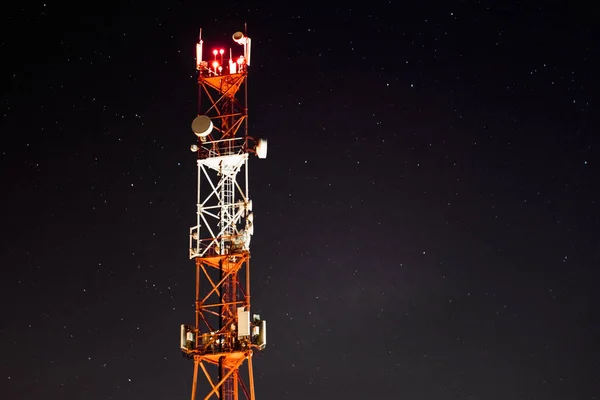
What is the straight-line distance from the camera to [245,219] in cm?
4609

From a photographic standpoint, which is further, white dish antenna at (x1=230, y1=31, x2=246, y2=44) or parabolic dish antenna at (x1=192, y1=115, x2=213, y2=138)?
white dish antenna at (x1=230, y1=31, x2=246, y2=44)

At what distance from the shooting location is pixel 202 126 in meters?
47.0

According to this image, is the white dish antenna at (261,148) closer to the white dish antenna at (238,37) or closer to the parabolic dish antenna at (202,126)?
the parabolic dish antenna at (202,126)

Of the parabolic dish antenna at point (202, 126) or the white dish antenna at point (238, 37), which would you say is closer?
the parabolic dish antenna at point (202, 126)

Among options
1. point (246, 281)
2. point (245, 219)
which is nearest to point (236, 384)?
point (246, 281)

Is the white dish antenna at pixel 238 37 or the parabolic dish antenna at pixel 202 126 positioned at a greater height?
the white dish antenna at pixel 238 37

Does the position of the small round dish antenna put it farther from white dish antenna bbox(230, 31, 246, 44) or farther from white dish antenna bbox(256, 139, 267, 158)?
Answer: white dish antenna bbox(256, 139, 267, 158)

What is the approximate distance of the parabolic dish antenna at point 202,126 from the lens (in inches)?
1845

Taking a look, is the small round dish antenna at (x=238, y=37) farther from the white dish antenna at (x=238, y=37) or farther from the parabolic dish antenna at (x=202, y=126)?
the parabolic dish antenna at (x=202, y=126)

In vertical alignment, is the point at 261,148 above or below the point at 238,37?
below

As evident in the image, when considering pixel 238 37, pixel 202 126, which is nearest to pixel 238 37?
pixel 238 37

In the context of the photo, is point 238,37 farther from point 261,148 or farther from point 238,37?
point 261,148

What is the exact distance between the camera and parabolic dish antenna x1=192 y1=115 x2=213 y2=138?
46875 mm

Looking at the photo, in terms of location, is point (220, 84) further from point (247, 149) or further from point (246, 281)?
point (246, 281)
